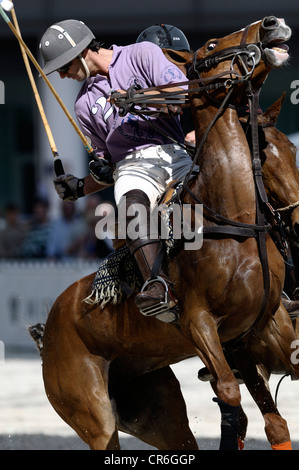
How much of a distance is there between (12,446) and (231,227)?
335cm

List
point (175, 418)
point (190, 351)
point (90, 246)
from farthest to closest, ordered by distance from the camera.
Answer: point (90, 246) → point (175, 418) → point (190, 351)

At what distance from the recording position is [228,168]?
466 cm

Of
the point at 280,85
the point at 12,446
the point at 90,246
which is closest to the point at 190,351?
the point at 12,446

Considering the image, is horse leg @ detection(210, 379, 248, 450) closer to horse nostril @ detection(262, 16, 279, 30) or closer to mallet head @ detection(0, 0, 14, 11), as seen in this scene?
horse nostril @ detection(262, 16, 279, 30)

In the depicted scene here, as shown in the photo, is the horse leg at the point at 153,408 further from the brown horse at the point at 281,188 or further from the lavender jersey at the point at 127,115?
the lavender jersey at the point at 127,115

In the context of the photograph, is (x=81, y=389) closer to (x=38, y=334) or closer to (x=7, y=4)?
(x=38, y=334)

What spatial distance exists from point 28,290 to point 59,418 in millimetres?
4523

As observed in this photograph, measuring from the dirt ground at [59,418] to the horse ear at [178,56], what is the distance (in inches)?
125

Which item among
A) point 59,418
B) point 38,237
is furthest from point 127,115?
point 38,237

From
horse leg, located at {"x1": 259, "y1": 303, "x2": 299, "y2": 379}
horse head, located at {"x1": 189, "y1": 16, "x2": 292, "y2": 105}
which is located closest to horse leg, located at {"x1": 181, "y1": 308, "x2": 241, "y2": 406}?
horse leg, located at {"x1": 259, "y1": 303, "x2": 299, "y2": 379}

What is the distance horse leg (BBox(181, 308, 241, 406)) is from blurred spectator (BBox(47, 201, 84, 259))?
326 inches

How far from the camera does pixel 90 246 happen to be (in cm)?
1254
